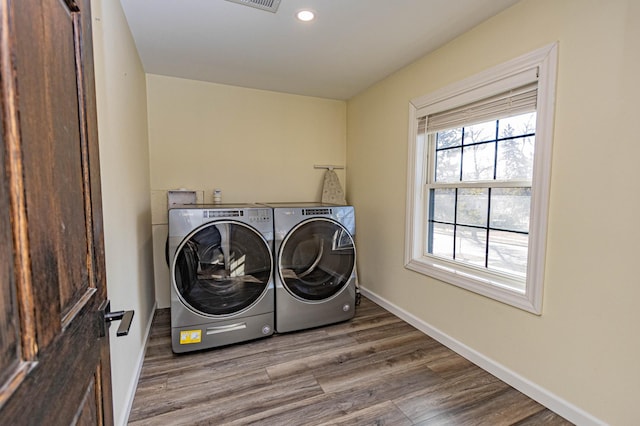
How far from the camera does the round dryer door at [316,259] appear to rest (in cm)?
238

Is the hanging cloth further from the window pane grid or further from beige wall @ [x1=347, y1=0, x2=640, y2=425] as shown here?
beige wall @ [x1=347, y1=0, x2=640, y2=425]

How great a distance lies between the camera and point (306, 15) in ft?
6.01

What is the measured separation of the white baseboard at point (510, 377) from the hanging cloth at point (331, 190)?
1.39 meters

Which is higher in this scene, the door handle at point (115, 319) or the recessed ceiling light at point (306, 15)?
the recessed ceiling light at point (306, 15)

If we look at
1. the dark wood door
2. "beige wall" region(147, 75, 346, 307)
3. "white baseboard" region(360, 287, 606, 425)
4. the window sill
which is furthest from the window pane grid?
the dark wood door

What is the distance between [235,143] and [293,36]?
4.34ft

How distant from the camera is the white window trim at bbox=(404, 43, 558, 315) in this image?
1.60 m

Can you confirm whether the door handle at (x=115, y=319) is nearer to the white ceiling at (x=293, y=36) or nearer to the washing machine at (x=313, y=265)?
the washing machine at (x=313, y=265)

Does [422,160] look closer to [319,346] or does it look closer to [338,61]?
[338,61]

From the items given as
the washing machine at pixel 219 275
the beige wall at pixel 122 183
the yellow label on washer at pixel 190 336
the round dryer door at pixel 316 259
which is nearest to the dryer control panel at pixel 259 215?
the washing machine at pixel 219 275

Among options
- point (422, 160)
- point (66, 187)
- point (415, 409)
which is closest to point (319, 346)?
point (415, 409)

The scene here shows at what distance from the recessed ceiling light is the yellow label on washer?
2231 millimetres

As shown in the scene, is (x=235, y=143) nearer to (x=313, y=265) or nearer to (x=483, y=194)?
(x=313, y=265)

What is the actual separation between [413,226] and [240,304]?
155cm
